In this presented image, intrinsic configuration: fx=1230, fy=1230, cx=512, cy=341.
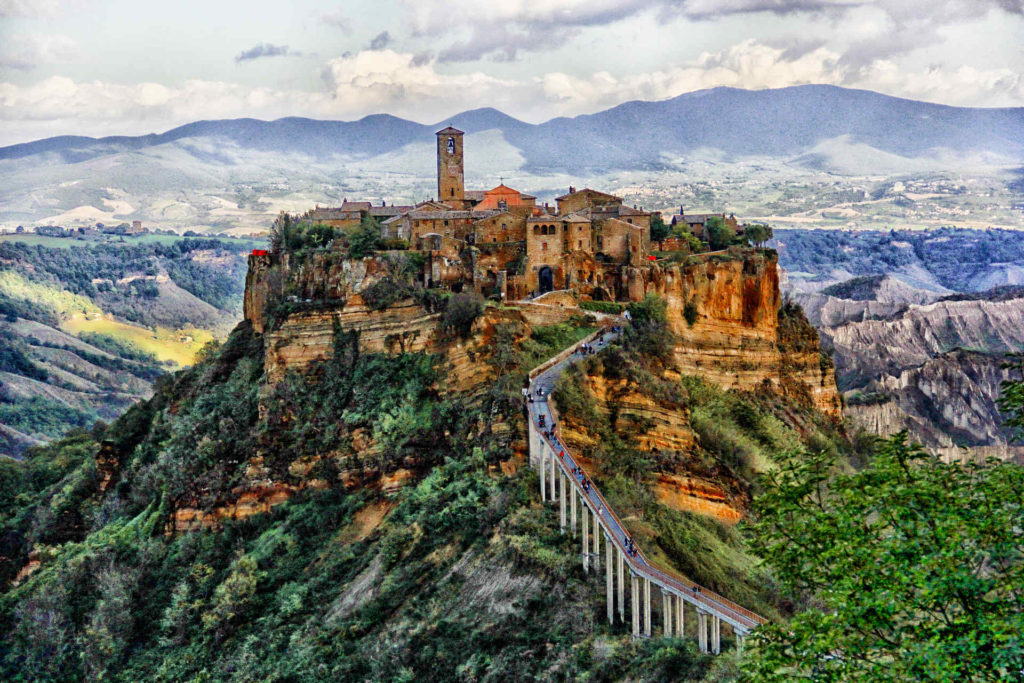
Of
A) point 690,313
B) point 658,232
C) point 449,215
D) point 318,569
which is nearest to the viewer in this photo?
point 318,569

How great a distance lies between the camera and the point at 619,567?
96.7 feet

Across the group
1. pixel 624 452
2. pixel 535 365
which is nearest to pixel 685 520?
pixel 624 452

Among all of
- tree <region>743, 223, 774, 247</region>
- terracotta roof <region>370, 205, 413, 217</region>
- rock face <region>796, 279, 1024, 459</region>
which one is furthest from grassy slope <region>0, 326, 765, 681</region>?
rock face <region>796, 279, 1024, 459</region>

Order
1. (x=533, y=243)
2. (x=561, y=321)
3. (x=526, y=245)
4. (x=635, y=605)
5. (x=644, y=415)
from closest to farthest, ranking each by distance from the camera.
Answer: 1. (x=635, y=605)
2. (x=644, y=415)
3. (x=561, y=321)
4. (x=533, y=243)
5. (x=526, y=245)

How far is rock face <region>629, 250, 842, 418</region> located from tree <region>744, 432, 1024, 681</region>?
96.7 ft

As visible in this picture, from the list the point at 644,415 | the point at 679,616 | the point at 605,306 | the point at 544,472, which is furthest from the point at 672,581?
the point at 605,306

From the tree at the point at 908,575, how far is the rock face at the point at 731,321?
2948cm

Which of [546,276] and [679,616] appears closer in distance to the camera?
[679,616]

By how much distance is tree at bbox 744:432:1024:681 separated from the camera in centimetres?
1703

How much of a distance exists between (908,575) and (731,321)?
117 feet

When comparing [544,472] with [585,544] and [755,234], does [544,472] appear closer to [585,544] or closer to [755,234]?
[585,544]

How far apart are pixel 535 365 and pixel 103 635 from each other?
63.7 feet

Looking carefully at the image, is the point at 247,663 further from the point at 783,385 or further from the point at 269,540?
the point at 783,385

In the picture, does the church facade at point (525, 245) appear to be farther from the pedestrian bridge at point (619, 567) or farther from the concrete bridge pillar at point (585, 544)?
the concrete bridge pillar at point (585, 544)
